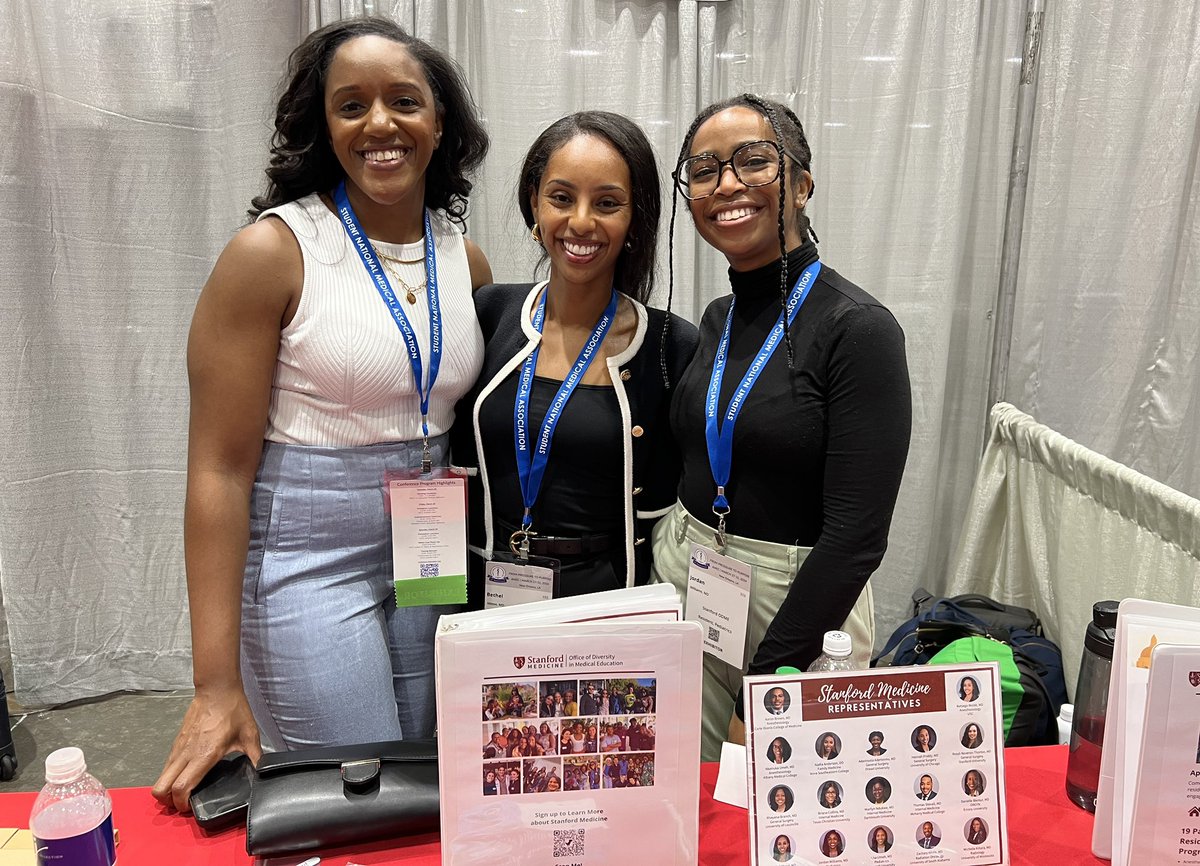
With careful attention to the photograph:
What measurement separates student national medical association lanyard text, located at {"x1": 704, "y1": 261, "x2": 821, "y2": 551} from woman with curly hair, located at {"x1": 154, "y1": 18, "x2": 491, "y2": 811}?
1.71ft

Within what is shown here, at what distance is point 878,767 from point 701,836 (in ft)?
0.90

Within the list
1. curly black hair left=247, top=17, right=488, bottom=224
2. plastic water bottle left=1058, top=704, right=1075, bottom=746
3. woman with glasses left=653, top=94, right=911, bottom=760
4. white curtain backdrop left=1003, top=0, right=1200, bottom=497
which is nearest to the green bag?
plastic water bottle left=1058, top=704, right=1075, bottom=746

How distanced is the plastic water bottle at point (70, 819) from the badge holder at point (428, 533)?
Result: 27.8 inches

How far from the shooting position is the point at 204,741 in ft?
4.00

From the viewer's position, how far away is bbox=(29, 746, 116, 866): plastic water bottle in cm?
83

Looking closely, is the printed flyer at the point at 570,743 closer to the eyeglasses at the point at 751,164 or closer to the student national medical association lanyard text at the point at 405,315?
the student national medical association lanyard text at the point at 405,315

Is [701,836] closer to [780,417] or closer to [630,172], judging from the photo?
[780,417]

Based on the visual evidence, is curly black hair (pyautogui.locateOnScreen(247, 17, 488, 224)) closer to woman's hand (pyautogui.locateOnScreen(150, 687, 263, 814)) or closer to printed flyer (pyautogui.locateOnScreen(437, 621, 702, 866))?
woman's hand (pyautogui.locateOnScreen(150, 687, 263, 814))

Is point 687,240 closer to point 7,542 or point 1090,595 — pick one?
point 1090,595

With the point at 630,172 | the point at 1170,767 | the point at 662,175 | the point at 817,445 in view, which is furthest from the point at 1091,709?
the point at 662,175

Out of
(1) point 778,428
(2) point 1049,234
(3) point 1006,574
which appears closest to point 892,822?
(1) point 778,428

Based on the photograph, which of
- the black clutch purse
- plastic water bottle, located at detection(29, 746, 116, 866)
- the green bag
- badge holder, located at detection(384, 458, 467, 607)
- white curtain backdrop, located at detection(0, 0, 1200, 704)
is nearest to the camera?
plastic water bottle, located at detection(29, 746, 116, 866)

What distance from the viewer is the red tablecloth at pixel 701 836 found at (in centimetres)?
99

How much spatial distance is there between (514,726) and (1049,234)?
8.96 ft
